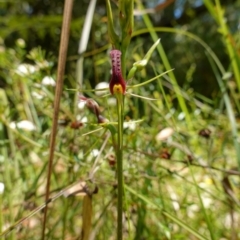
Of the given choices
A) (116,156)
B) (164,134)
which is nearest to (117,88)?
(116,156)

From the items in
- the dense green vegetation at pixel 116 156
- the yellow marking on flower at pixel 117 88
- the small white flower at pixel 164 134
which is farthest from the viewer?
the small white flower at pixel 164 134

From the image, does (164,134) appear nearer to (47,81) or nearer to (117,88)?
(47,81)

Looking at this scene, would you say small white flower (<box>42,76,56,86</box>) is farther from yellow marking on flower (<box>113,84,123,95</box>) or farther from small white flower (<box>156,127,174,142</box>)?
yellow marking on flower (<box>113,84,123,95</box>)

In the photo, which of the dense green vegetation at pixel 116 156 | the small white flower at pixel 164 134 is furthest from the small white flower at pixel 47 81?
the small white flower at pixel 164 134

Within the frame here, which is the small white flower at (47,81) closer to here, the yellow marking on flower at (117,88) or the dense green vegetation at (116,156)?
the dense green vegetation at (116,156)

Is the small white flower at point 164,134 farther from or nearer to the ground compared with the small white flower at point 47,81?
nearer to the ground

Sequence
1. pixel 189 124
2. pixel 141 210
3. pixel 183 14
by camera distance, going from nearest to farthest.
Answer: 1. pixel 141 210
2. pixel 189 124
3. pixel 183 14

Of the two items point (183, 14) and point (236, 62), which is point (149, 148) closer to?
point (236, 62)

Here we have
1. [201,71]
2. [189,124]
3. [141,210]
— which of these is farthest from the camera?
[201,71]

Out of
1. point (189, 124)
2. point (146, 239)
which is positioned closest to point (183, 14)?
point (189, 124)

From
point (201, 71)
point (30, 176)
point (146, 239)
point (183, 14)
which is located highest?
point (183, 14)

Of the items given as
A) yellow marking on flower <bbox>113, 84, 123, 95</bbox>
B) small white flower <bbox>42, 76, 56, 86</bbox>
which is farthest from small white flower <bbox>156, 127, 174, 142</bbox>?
yellow marking on flower <bbox>113, 84, 123, 95</bbox>
